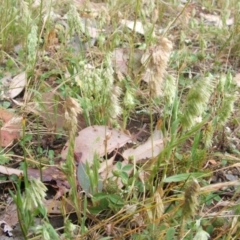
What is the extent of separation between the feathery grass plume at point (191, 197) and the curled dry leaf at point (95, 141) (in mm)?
408

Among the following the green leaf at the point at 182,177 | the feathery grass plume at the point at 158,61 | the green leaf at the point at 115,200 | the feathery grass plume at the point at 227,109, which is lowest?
the green leaf at the point at 115,200

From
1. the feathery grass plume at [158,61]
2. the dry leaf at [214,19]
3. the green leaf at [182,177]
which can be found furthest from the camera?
the dry leaf at [214,19]

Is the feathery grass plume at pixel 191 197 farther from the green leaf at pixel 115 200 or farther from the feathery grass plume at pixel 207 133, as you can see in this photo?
the feathery grass plume at pixel 207 133

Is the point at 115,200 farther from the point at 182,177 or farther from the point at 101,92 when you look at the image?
the point at 101,92

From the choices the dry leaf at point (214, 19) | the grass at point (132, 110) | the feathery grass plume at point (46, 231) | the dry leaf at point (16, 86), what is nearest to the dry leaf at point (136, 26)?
the grass at point (132, 110)

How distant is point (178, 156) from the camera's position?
1.36 metres

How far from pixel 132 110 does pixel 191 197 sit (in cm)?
70

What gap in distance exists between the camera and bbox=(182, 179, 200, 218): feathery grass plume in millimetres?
957

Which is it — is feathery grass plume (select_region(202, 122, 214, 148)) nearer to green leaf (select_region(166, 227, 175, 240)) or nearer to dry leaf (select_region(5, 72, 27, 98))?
green leaf (select_region(166, 227, 175, 240))

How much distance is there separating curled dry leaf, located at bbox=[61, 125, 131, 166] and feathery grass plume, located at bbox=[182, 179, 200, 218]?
408 millimetres

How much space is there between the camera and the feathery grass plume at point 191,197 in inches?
37.7

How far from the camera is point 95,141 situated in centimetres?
140

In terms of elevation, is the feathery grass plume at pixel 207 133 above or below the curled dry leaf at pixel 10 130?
above

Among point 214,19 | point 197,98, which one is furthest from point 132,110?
point 214,19
